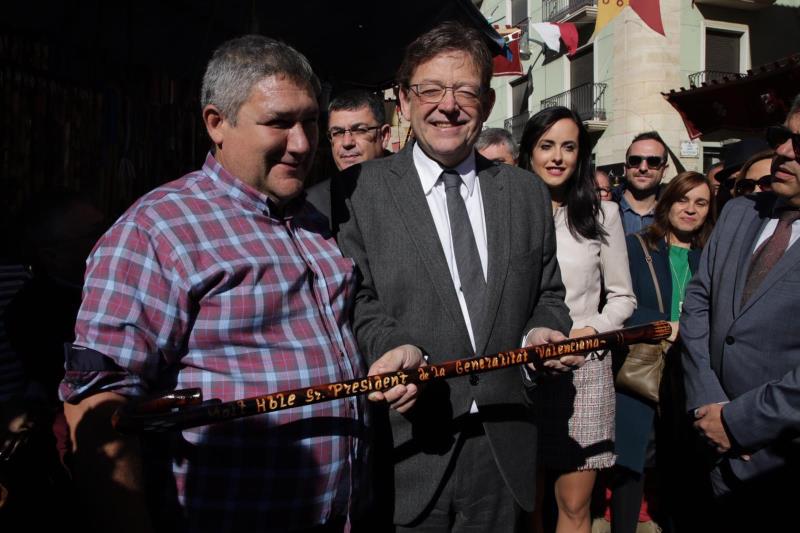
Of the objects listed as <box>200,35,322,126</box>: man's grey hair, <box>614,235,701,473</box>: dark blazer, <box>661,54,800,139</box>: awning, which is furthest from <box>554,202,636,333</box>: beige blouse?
<box>661,54,800,139</box>: awning

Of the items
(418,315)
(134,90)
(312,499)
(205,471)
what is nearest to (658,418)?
(418,315)

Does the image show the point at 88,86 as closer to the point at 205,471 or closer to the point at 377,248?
the point at 377,248

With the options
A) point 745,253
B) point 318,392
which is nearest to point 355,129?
point 745,253

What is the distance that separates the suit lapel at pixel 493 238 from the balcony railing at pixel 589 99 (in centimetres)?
1874

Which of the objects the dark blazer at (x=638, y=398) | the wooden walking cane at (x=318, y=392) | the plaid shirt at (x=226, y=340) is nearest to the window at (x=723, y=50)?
the dark blazer at (x=638, y=398)

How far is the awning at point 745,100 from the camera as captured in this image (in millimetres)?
8812

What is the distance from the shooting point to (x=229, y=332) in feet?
5.29

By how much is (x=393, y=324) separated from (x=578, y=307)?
1.43m

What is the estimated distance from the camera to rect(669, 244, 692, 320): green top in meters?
3.87

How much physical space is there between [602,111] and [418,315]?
19.7m

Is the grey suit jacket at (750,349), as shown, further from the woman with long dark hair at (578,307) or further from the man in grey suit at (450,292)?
the man in grey suit at (450,292)

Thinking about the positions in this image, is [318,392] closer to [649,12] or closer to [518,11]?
[649,12]

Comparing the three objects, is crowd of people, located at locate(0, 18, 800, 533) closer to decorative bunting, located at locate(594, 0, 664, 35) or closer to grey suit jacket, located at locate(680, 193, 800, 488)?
grey suit jacket, located at locate(680, 193, 800, 488)

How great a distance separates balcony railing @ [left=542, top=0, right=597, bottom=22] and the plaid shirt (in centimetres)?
2127
